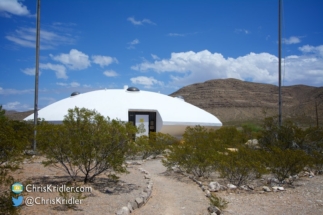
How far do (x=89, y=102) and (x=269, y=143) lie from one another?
502 inches

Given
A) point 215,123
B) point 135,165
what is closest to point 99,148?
point 135,165

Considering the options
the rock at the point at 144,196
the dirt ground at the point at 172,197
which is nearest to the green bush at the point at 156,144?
the dirt ground at the point at 172,197

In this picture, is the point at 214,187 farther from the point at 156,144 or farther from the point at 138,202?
the point at 156,144

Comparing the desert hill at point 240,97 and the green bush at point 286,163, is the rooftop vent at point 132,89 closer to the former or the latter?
the green bush at point 286,163

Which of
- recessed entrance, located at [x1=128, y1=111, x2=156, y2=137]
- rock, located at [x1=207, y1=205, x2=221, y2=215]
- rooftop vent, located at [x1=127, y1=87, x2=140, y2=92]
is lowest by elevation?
rock, located at [x1=207, y1=205, x2=221, y2=215]

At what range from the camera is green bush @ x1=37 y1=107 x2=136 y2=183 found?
788 centimetres

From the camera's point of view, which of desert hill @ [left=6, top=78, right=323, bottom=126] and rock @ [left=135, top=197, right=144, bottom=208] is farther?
desert hill @ [left=6, top=78, right=323, bottom=126]

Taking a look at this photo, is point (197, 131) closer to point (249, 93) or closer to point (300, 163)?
point (300, 163)

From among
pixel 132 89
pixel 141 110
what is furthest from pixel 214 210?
pixel 132 89

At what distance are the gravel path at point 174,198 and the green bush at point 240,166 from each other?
107 cm

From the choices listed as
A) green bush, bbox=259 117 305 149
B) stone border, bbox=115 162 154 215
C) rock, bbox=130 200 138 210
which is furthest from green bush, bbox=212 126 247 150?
rock, bbox=130 200 138 210

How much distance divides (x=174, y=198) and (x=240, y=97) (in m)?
74.3

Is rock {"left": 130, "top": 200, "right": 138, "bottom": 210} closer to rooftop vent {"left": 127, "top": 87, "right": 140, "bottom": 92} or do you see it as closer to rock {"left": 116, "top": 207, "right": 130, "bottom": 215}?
rock {"left": 116, "top": 207, "right": 130, "bottom": 215}

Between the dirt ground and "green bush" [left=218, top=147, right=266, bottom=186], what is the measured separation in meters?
0.55
